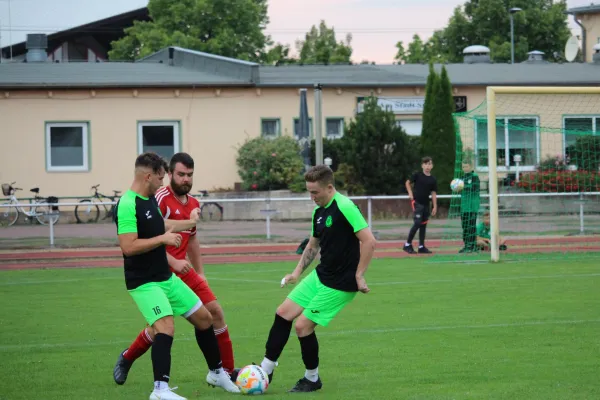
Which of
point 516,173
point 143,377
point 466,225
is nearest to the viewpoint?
point 143,377

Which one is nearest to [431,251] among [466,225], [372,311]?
[466,225]

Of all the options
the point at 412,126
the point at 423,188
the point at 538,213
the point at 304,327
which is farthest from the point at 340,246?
the point at 412,126

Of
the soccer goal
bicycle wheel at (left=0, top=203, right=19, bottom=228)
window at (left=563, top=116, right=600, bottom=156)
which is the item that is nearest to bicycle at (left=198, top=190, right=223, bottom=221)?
bicycle wheel at (left=0, top=203, right=19, bottom=228)

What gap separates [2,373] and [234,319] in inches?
149

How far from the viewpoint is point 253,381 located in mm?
8180

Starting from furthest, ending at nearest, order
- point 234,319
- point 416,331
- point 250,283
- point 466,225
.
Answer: point 466,225
point 250,283
point 234,319
point 416,331

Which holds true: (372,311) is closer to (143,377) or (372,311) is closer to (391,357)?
(391,357)

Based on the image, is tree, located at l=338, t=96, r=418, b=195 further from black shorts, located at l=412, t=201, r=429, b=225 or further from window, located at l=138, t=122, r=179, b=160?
black shorts, located at l=412, t=201, r=429, b=225

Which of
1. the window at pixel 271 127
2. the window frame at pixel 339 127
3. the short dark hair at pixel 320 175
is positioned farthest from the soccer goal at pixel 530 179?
the short dark hair at pixel 320 175

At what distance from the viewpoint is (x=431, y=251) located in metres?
22.1

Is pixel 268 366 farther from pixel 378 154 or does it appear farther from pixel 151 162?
pixel 378 154

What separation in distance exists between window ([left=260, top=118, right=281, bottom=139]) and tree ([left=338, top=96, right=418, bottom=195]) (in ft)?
13.4

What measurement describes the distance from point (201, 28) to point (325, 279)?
5622cm

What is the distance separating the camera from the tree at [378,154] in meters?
32.3
